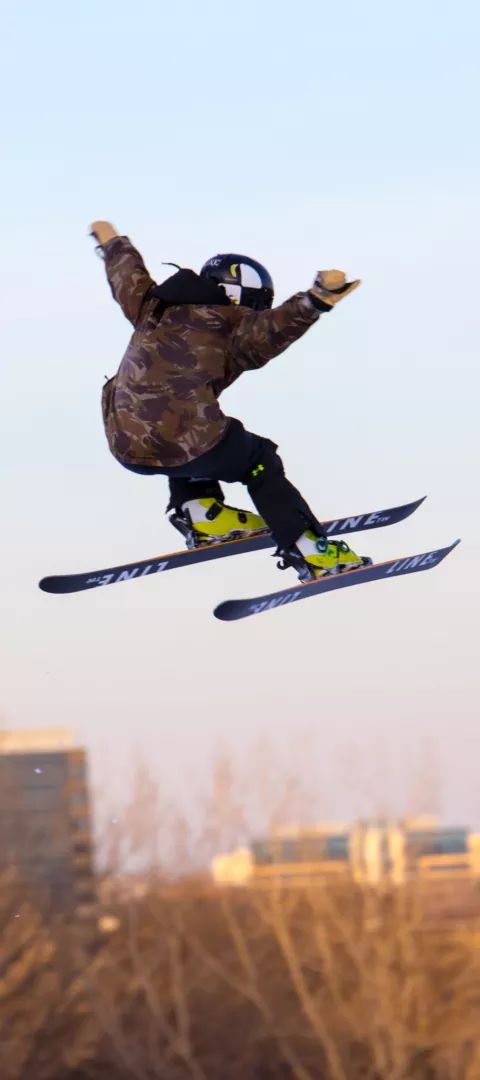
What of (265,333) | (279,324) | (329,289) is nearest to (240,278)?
(265,333)

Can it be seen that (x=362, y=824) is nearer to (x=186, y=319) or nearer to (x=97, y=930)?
(x=97, y=930)

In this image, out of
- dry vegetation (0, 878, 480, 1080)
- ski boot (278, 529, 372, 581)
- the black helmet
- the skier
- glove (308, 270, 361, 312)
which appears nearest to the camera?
glove (308, 270, 361, 312)

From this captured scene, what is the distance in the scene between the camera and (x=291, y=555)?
48.2 ft

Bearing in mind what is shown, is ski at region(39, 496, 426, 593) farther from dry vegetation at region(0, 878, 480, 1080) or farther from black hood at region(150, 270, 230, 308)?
dry vegetation at region(0, 878, 480, 1080)

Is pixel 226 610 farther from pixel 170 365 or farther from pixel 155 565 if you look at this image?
pixel 170 365

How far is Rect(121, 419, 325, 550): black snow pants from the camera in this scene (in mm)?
13664

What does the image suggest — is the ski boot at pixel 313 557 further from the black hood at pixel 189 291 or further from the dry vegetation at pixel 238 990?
the dry vegetation at pixel 238 990

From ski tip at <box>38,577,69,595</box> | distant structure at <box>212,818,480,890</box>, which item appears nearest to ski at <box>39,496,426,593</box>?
ski tip at <box>38,577,69,595</box>

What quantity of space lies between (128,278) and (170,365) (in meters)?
0.81

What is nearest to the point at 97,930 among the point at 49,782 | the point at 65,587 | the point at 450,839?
the point at 49,782

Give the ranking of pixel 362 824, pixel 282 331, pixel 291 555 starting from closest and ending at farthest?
pixel 282 331 → pixel 291 555 → pixel 362 824

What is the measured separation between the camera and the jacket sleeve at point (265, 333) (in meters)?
12.5

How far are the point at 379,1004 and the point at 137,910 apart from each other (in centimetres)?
1227

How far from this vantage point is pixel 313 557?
14.7 metres
